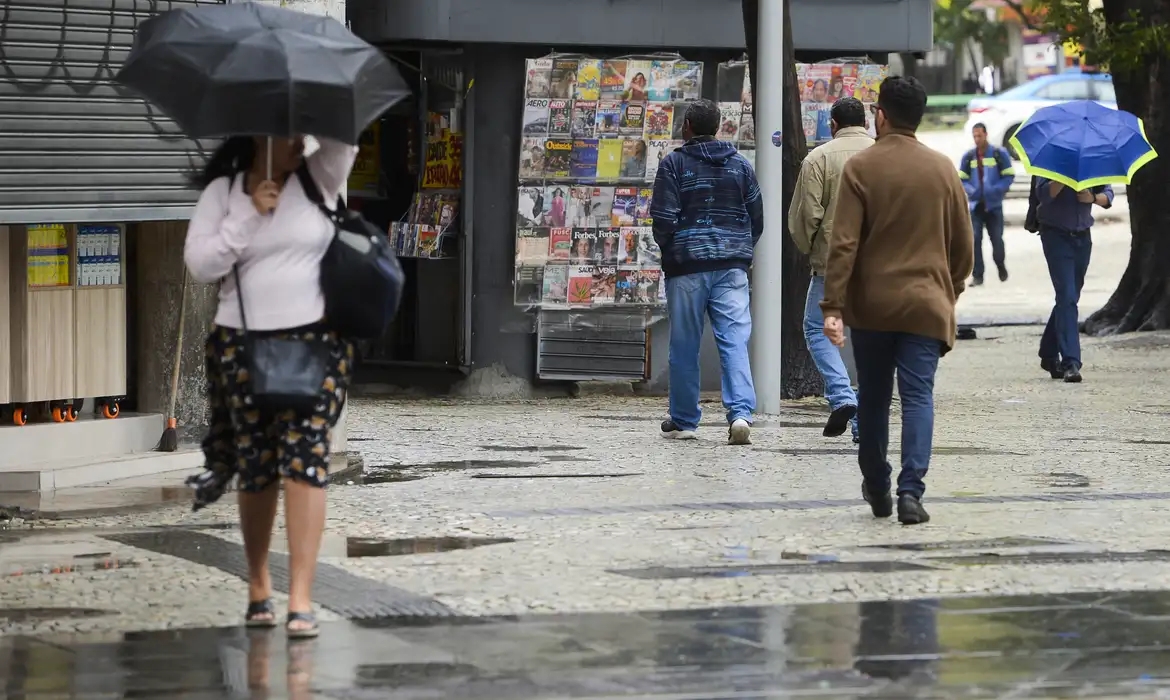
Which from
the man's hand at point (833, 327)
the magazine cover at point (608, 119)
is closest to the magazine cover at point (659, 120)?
the magazine cover at point (608, 119)

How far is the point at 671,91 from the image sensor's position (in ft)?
45.5

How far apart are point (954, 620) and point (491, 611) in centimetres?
140

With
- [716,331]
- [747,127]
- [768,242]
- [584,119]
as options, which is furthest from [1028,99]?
[716,331]

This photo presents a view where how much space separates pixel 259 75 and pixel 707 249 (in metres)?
5.19

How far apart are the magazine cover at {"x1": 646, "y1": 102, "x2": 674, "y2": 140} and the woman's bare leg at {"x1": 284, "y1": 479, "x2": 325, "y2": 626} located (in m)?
8.15

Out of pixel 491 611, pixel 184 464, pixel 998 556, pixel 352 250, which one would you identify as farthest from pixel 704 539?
pixel 184 464

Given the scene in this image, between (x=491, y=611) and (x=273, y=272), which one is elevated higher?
(x=273, y=272)

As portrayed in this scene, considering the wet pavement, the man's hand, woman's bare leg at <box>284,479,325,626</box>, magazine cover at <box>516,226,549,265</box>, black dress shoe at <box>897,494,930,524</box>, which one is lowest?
the wet pavement

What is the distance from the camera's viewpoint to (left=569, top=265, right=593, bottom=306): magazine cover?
13.9 meters

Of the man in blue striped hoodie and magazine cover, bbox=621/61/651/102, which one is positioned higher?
magazine cover, bbox=621/61/651/102

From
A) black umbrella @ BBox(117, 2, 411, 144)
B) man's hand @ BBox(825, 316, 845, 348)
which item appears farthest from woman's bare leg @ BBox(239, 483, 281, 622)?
man's hand @ BBox(825, 316, 845, 348)

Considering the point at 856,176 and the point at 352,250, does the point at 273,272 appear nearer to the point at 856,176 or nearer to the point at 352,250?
the point at 352,250

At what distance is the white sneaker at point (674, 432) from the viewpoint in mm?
11148

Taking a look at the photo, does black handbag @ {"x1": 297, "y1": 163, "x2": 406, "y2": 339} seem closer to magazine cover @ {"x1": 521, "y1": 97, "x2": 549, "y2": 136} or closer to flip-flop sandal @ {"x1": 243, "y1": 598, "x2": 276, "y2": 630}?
flip-flop sandal @ {"x1": 243, "y1": 598, "x2": 276, "y2": 630}
